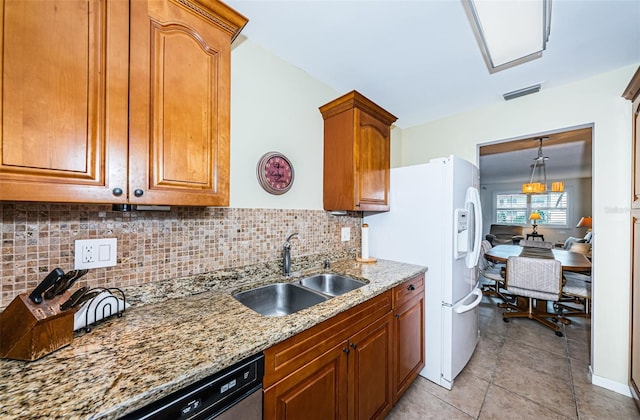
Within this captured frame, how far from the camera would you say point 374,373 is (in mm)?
1401

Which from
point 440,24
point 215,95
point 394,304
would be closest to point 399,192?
point 394,304

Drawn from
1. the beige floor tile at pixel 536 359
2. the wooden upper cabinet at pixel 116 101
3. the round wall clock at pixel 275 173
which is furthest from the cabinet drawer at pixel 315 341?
the beige floor tile at pixel 536 359

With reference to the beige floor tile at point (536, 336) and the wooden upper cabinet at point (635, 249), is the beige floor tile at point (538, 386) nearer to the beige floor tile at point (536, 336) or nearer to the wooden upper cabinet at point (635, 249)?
the wooden upper cabinet at point (635, 249)

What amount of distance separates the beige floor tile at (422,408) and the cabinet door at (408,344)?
0.09 m

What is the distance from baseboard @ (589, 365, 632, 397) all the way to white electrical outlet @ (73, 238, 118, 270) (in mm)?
3308

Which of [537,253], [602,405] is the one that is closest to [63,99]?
[602,405]

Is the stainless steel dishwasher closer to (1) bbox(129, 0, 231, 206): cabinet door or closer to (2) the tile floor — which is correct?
(1) bbox(129, 0, 231, 206): cabinet door

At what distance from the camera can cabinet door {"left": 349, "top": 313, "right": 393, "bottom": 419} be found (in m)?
1.26

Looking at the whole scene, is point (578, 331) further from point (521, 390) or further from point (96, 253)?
point (96, 253)

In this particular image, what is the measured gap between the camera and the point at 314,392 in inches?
41.2

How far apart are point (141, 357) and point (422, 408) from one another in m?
1.80

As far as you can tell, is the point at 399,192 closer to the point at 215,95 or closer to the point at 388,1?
the point at 388,1

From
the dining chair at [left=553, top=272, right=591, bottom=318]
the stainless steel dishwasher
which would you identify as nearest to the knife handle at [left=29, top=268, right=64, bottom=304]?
the stainless steel dishwasher

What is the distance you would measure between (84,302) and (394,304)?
60.7 inches
